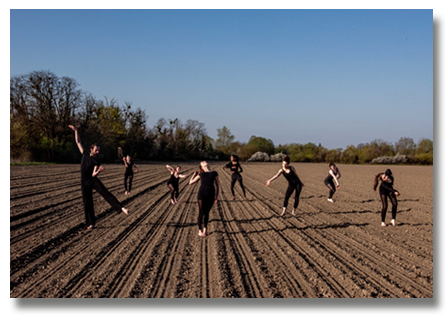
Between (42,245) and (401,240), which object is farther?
(401,240)

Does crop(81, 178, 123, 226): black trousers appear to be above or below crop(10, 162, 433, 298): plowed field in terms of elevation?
above

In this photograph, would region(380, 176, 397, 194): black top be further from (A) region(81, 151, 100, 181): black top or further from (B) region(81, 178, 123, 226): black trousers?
(A) region(81, 151, 100, 181): black top

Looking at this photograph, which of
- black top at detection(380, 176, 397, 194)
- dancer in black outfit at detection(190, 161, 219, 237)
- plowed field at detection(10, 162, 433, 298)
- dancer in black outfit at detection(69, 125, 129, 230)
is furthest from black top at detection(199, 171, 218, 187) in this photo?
black top at detection(380, 176, 397, 194)

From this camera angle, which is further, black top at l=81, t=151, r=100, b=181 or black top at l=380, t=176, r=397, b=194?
black top at l=380, t=176, r=397, b=194

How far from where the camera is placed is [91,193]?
22.2ft

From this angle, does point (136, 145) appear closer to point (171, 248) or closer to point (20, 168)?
point (20, 168)

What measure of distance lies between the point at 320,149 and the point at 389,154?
1680cm

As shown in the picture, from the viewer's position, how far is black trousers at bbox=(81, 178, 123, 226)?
244 inches

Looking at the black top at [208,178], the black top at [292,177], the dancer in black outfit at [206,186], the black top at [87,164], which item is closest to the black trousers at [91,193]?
the black top at [87,164]

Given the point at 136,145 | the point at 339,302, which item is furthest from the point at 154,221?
the point at 136,145

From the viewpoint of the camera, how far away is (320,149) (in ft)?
204

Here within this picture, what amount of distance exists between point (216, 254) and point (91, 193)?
10.7 ft

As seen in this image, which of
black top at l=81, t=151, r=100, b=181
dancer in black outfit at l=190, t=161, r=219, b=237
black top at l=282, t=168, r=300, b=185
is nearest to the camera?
black top at l=81, t=151, r=100, b=181

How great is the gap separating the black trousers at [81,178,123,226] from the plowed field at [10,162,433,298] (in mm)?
534
